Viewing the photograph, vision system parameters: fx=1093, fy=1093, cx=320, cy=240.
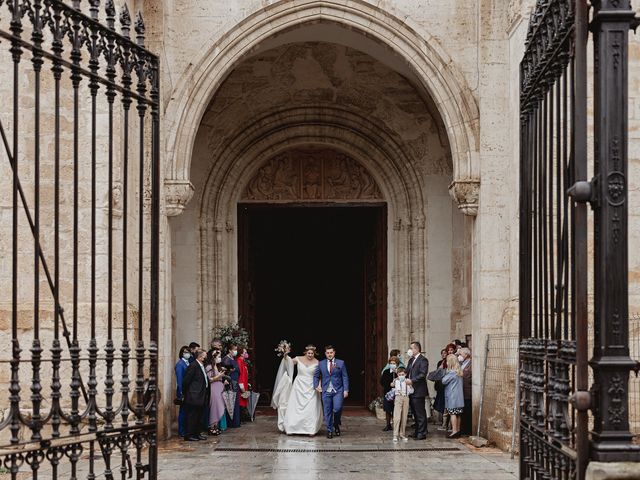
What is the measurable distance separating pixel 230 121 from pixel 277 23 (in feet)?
11.7

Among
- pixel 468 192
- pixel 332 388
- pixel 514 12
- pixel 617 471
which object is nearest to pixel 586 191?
pixel 617 471

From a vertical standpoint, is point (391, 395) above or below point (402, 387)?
below

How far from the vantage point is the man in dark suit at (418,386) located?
15148mm

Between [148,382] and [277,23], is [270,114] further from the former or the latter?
[148,382]

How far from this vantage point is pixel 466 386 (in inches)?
599

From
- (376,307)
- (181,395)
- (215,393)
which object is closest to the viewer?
(181,395)

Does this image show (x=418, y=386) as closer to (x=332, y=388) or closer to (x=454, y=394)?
(x=454, y=394)

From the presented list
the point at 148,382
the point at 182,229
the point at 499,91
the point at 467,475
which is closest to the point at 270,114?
the point at 182,229

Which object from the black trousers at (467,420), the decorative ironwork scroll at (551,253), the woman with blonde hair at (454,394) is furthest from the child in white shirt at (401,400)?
the decorative ironwork scroll at (551,253)

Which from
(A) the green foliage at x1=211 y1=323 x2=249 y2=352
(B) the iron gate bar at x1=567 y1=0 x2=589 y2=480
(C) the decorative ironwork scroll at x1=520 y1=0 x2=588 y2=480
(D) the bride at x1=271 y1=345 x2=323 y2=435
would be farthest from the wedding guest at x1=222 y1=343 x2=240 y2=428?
(B) the iron gate bar at x1=567 y1=0 x2=589 y2=480

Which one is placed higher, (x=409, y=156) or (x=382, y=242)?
(x=409, y=156)

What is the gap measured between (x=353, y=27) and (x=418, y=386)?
5046 mm

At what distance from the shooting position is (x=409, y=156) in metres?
18.1

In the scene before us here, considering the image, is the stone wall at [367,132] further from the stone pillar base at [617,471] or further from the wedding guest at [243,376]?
the stone pillar base at [617,471]
